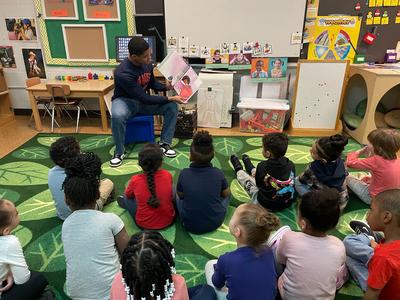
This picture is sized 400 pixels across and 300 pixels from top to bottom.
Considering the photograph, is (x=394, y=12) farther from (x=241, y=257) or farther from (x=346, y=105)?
(x=241, y=257)

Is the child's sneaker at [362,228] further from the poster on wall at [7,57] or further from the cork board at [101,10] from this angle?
the poster on wall at [7,57]

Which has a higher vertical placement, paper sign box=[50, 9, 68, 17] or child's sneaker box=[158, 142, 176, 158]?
paper sign box=[50, 9, 68, 17]

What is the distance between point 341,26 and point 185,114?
2165 mm

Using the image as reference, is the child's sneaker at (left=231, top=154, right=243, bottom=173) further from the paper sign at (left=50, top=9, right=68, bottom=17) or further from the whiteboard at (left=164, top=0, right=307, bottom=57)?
the paper sign at (left=50, top=9, right=68, bottom=17)

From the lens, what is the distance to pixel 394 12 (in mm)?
3744

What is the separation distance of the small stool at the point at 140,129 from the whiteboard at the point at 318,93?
174cm

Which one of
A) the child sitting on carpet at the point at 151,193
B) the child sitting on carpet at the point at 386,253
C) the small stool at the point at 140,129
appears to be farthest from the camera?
the small stool at the point at 140,129

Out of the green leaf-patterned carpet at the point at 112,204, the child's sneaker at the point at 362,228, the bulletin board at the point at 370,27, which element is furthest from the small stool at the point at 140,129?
the bulletin board at the point at 370,27

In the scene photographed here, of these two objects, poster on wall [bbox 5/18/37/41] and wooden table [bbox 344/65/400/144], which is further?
poster on wall [bbox 5/18/37/41]

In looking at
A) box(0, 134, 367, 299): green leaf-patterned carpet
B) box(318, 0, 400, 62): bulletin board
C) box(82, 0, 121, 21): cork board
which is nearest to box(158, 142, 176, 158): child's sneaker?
box(0, 134, 367, 299): green leaf-patterned carpet

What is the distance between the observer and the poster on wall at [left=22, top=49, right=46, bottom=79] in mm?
4289

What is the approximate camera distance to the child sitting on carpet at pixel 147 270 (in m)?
0.94

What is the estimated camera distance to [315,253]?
1.31 m

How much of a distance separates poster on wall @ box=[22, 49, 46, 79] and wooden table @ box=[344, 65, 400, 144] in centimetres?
405
